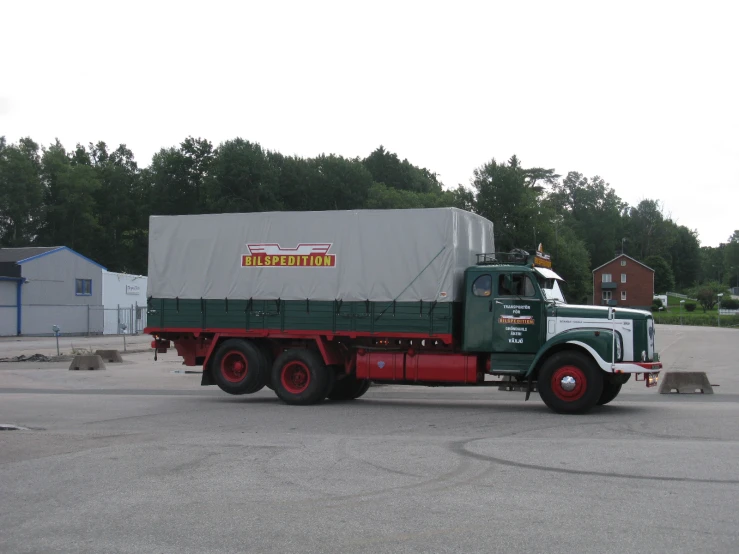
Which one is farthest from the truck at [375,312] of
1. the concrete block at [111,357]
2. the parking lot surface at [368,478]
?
the concrete block at [111,357]

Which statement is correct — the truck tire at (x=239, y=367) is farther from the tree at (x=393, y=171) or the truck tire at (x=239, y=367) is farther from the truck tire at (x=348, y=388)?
the tree at (x=393, y=171)

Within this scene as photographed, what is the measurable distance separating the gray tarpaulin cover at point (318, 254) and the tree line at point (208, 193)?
5907 cm

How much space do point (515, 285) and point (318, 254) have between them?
3776 mm

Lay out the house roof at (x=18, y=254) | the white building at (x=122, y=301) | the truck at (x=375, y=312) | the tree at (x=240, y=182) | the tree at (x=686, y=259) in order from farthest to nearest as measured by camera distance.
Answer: the tree at (x=686, y=259) → the tree at (x=240, y=182) → the white building at (x=122, y=301) → the house roof at (x=18, y=254) → the truck at (x=375, y=312)

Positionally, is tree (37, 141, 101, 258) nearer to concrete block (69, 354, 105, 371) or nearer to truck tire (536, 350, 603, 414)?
concrete block (69, 354, 105, 371)

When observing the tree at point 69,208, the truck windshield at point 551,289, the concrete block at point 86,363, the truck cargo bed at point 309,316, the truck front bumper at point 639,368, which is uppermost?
the tree at point 69,208

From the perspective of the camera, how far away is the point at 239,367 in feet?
53.7

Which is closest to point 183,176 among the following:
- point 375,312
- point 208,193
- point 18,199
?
point 208,193

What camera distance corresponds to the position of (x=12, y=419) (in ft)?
45.3

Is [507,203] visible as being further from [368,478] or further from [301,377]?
[368,478]

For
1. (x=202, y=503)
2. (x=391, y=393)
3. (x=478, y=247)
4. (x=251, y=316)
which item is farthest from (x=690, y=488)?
(x=391, y=393)

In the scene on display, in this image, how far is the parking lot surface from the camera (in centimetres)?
632

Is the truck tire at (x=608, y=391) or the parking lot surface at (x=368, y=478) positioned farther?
the truck tire at (x=608, y=391)

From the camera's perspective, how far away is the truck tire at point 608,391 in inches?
577
